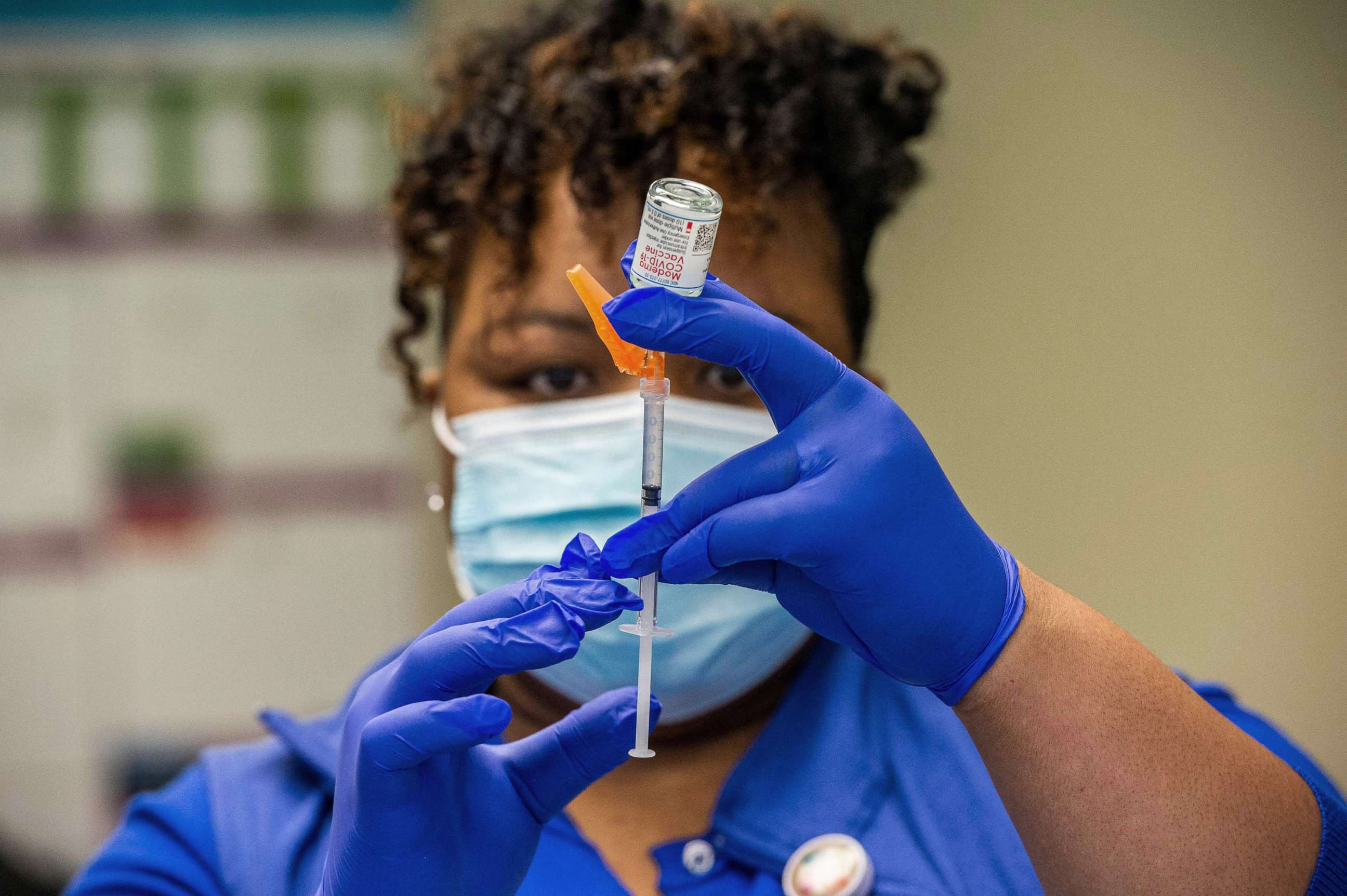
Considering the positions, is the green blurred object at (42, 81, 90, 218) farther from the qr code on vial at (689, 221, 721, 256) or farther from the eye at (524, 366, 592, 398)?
the qr code on vial at (689, 221, 721, 256)

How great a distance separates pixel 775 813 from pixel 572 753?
28 cm

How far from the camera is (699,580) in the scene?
81 centimetres

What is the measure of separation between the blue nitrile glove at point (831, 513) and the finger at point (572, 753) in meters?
0.12

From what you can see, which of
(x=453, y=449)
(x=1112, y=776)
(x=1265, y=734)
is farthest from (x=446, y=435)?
(x=1265, y=734)

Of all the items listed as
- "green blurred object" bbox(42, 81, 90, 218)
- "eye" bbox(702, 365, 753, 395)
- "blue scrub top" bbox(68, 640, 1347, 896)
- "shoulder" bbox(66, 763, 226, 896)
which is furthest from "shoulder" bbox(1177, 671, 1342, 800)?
"green blurred object" bbox(42, 81, 90, 218)

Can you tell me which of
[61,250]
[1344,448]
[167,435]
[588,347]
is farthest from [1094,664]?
[61,250]

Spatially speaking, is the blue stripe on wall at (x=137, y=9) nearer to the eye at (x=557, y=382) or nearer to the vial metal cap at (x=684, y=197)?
the eye at (x=557, y=382)

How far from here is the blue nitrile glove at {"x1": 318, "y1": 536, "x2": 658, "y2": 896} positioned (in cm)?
77

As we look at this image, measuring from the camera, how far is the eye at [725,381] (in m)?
1.12

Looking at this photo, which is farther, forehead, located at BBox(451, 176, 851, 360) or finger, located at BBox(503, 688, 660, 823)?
forehead, located at BBox(451, 176, 851, 360)

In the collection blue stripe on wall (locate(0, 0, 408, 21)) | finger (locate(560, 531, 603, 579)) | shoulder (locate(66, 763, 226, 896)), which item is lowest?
shoulder (locate(66, 763, 226, 896))

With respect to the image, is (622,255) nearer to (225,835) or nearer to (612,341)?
(612,341)

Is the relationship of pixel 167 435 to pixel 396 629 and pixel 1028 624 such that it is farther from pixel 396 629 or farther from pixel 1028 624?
pixel 1028 624

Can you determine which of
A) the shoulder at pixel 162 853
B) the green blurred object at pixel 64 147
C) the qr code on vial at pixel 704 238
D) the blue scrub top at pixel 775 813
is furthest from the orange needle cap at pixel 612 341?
the green blurred object at pixel 64 147
